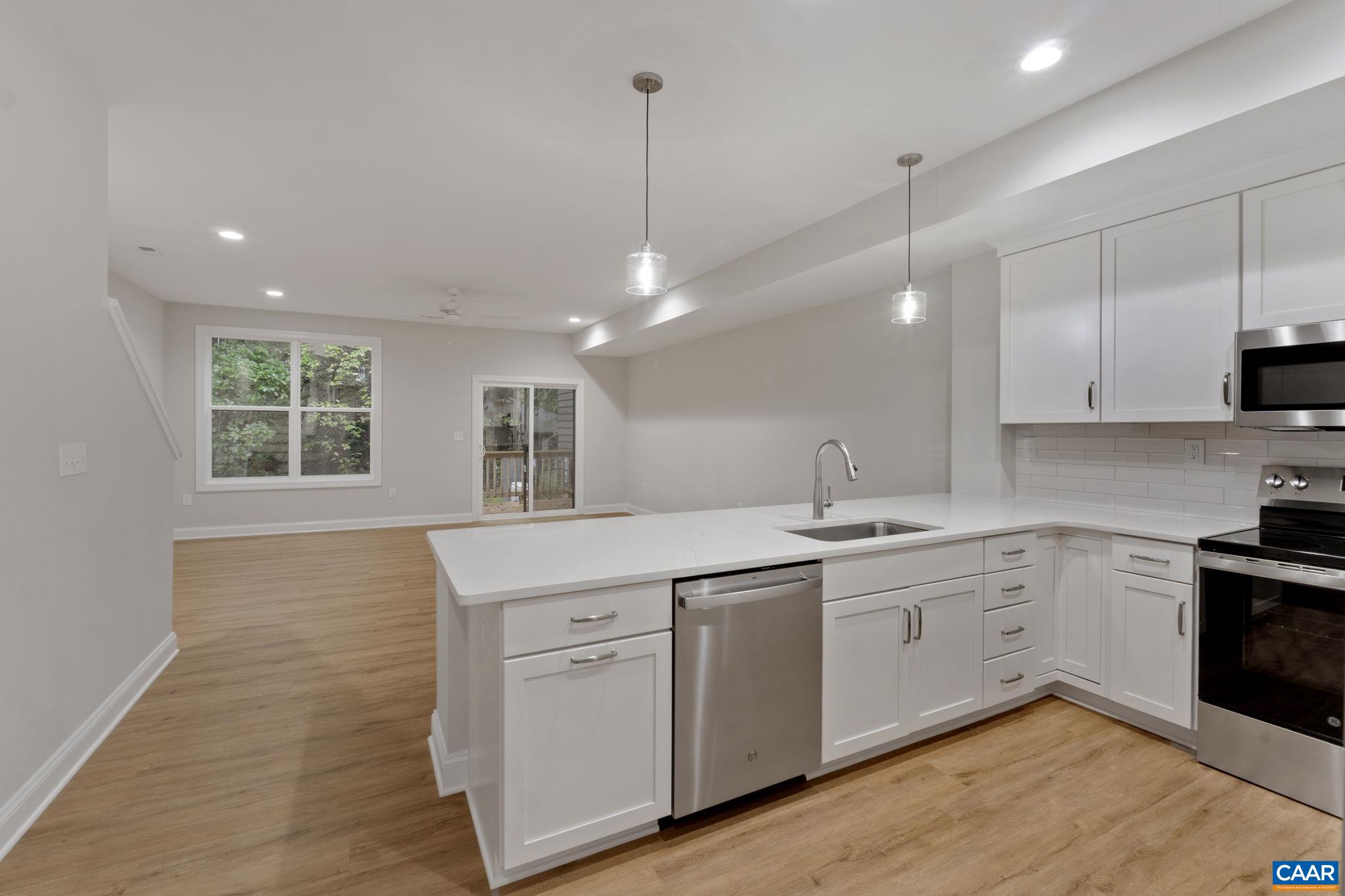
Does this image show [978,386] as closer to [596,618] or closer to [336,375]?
[596,618]

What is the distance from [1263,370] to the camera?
226cm

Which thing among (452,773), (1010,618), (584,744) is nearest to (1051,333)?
(1010,618)

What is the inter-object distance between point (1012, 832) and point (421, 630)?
127 inches

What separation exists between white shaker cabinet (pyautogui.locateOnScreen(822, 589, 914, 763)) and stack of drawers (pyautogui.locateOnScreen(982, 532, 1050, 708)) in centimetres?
50

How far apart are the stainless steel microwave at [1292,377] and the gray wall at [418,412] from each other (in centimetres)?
731

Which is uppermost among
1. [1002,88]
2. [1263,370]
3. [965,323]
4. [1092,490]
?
[1002,88]

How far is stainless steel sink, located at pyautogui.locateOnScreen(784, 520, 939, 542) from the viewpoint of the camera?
2574 millimetres

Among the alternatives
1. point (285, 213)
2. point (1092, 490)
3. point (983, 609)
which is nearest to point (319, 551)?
point (285, 213)

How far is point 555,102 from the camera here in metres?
2.54

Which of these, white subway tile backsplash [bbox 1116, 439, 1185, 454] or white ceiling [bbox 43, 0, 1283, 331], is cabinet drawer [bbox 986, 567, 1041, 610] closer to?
white subway tile backsplash [bbox 1116, 439, 1185, 454]

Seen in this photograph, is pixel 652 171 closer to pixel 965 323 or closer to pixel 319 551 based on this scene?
pixel 965 323

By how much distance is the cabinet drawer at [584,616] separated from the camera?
5.05 ft

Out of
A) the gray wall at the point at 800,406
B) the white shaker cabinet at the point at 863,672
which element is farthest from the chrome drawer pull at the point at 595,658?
the gray wall at the point at 800,406
